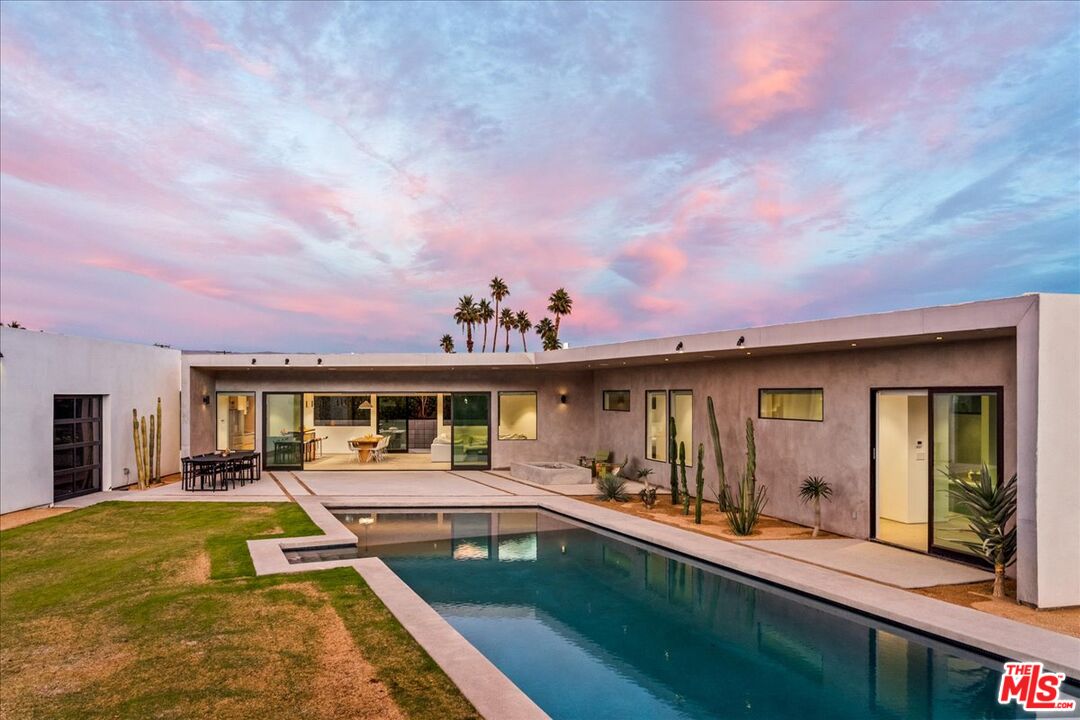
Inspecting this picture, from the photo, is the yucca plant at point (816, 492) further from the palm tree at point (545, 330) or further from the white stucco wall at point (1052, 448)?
the palm tree at point (545, 330)

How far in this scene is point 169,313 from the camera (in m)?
24.0

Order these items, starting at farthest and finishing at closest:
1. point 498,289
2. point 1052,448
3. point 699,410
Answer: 1. point 498,289
2. point 699,410
3. point 1052,448

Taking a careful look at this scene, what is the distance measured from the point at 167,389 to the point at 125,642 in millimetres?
13486

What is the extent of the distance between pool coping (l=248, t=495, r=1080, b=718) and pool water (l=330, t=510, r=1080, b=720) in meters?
0.14

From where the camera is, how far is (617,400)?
17500 mm

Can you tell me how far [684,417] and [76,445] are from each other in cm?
1336

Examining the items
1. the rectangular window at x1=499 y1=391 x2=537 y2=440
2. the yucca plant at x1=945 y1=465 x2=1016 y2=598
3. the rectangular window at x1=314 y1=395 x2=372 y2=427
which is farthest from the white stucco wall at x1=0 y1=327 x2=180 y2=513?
the yucca plant at x1=945 y1=465 x2=1016 y2=598

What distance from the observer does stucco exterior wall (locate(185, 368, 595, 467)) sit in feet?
60.7

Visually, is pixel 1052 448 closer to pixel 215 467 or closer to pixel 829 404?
pixel 829 404

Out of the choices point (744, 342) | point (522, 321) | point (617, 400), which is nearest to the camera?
point (744, 342)

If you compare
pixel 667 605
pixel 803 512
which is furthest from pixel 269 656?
pixel 803 512

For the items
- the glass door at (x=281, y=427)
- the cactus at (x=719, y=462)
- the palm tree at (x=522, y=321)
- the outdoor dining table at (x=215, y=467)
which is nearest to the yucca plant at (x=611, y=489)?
the cactus at (x=719, y=462)

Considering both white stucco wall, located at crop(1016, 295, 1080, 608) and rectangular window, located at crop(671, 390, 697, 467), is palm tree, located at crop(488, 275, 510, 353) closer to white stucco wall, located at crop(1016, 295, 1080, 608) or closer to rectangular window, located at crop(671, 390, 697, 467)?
rectangular window, located at crop(671, 390, 697, 467)

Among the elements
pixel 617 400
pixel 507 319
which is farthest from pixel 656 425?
pixel 507 319
